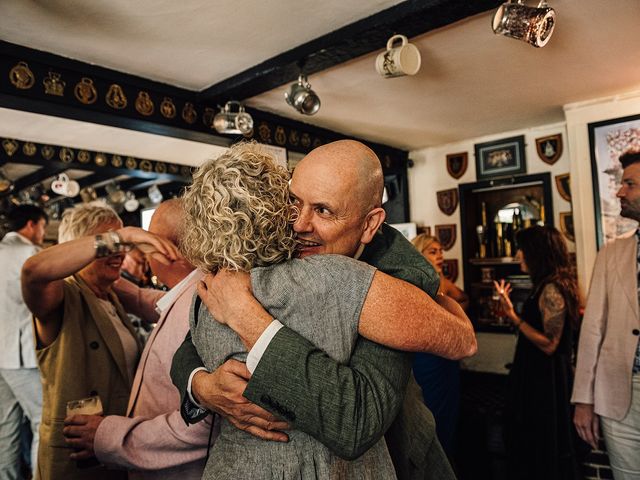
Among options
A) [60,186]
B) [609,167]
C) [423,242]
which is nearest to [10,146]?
[60,186]

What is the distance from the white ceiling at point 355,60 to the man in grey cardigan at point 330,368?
1.71 meters

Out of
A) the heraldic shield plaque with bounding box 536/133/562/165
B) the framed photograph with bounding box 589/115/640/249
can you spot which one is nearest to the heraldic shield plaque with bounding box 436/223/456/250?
the heraldic shield plaque with bounding box 536/133/562/165

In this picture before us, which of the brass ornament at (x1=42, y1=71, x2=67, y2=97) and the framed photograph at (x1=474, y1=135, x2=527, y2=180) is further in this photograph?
the framed photograph at (x1=474, y1=135, x2=527, y2=180)

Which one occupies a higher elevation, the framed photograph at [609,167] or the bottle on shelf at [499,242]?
the framed photograph at [609,167]

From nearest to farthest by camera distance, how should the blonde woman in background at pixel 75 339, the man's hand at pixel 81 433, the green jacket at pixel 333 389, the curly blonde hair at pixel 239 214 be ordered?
the green jacket at pixel 333 389 → the curly blonde hair at pixel 239 214 → the man's hand at pixel 81 433 → the blonde woman in background at pixel 75 339

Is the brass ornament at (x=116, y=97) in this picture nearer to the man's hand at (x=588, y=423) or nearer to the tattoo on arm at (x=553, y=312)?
the tattoo on arm at (x=553, y=312)

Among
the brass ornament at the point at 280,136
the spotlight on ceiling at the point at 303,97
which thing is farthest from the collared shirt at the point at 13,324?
the brass ornament at the point at 280,136

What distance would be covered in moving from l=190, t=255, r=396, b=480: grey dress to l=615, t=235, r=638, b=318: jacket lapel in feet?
5.96

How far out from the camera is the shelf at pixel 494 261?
5063 millimetres

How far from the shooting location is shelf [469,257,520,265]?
199 inches

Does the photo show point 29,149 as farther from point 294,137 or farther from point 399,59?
point 399,59

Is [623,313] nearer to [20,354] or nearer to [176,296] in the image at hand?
[176,296]

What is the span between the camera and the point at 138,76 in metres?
3.43

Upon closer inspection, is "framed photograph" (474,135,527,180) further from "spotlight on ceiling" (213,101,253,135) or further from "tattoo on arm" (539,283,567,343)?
"spotlight on ceiling" (213,101,253,135)
